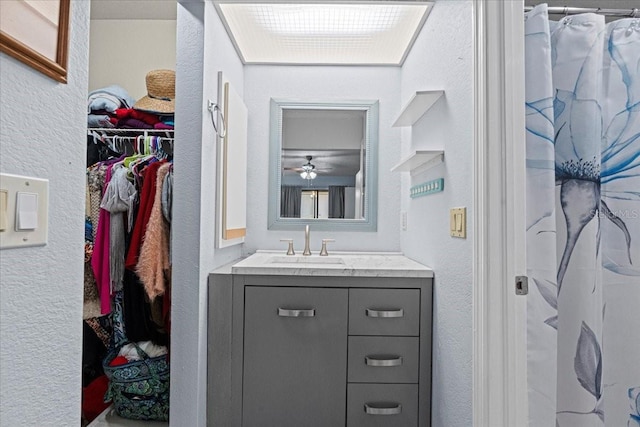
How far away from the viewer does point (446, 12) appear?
70.1 inches

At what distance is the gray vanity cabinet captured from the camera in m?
1.99

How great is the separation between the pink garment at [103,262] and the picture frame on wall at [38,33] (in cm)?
159

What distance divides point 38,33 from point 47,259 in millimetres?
392

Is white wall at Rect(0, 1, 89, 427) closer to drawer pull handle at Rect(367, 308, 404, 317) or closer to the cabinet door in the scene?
the cabinet door

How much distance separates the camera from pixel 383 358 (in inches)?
78.4

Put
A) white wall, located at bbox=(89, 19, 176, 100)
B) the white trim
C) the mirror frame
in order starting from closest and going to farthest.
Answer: the white trim < the mirror frame < white wall, located at bbox=(89, 19, 176, 100)

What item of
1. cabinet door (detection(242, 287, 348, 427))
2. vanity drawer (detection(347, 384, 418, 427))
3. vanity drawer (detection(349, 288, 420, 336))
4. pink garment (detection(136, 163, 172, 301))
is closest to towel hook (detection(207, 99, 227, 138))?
pink garment (detection(136, 163, 172, 301))

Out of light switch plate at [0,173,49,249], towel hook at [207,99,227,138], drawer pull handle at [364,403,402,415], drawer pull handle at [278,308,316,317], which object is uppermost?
towel hook at [207,99,227,138]

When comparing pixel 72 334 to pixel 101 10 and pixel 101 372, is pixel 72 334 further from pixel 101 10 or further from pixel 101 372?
pixel 101 10

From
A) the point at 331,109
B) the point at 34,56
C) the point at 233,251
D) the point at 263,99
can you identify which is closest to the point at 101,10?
the point at 263,99

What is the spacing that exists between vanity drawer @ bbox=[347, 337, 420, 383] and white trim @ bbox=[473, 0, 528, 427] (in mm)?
690

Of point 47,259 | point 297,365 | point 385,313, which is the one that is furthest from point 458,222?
point 47,259

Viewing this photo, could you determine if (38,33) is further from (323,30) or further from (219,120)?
(323,30)

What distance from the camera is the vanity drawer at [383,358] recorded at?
199 cm
